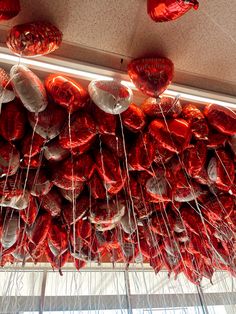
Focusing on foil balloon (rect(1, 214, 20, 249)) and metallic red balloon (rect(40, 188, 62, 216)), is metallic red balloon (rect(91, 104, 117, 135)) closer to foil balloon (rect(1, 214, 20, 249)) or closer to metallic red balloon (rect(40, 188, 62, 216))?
metallic red balloon (rect(40, 188, 62, 216))

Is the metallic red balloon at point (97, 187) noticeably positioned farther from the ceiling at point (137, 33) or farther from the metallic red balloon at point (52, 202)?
the ceiling at point (137, 33)

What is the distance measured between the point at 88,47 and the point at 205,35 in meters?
0.38

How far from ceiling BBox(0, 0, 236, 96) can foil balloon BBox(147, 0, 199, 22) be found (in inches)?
4.1

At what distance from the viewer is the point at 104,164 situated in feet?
3.52

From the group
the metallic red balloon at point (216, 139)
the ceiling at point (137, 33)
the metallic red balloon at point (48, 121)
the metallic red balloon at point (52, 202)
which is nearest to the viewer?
the ceiling at point (137, 33)

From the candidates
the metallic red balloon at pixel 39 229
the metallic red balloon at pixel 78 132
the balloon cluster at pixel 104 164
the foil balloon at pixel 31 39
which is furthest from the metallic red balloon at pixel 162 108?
the metallic red balloon at pixel 39 229

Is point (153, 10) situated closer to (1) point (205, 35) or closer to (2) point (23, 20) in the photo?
(1) point (205, 35)

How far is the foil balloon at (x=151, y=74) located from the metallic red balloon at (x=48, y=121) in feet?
0.93

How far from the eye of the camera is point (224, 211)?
132cm

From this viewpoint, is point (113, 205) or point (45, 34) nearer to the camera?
point (45, 34)

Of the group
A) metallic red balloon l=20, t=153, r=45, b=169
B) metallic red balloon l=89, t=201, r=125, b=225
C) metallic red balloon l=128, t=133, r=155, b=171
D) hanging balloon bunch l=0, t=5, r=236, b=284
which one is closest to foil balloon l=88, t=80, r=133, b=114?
hanging balloon bunch l=0, t=5, r=236, b=284

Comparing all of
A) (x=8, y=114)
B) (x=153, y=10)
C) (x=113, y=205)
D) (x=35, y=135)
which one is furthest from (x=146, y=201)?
(x=153, y=10)

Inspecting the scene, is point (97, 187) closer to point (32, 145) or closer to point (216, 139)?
point (32, 145)

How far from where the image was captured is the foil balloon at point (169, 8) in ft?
2.04
